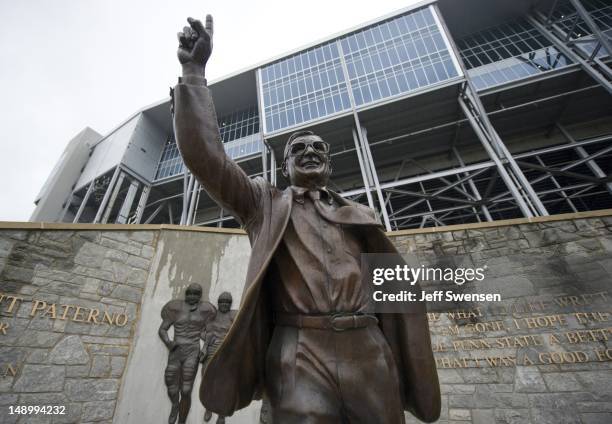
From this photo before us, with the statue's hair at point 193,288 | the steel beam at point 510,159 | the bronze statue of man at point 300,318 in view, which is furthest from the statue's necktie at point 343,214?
the steel beam at point 510,159

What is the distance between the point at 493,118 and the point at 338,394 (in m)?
15.8

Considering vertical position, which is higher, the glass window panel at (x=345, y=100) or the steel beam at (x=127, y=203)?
the glass window panel at (x=345, y=100)

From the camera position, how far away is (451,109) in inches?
493

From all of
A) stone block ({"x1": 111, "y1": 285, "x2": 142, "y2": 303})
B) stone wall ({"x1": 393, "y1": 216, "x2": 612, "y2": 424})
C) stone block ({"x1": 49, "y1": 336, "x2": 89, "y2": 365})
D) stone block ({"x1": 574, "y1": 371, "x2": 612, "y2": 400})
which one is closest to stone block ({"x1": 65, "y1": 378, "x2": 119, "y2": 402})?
stone block ({"x1": 49, "y1": 336, "x2": 89, "y2": 365})

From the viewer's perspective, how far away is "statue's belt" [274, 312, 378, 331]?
3.80 feet

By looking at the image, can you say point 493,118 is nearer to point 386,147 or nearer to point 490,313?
point 386,147

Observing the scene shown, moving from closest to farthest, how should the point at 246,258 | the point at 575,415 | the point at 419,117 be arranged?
the point at 575,415 → the point at 246,258 → the point at 419,117

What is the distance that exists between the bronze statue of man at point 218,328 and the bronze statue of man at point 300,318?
11.8ft

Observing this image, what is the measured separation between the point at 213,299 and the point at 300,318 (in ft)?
14.3

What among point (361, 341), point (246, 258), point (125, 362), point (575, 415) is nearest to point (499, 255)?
point (575, 415)

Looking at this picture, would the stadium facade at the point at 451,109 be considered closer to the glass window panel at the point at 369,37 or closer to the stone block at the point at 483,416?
the glass window panel at the point at 369,37

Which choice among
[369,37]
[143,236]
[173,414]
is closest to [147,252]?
[143,236]

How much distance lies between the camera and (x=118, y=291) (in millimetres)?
4844

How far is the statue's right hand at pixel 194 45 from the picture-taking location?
1.29m
